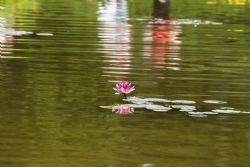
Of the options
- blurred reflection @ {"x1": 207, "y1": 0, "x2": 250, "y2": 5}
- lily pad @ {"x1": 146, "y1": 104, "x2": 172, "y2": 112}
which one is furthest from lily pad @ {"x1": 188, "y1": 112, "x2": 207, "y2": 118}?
blurred reflection @ {"x1": 207, "y1": 0, "x2": 250, "y2": 5}

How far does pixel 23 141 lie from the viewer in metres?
5.38

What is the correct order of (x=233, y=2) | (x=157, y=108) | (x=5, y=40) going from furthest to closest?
1. (x=233, y=2)
2. (x=5, y=40)
3. (x=157, y=108)

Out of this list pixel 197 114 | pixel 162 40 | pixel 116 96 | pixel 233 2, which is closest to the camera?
pixel 197 114

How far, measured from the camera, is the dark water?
5.13 meters

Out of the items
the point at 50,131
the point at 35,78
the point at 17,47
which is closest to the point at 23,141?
the point at 50,131

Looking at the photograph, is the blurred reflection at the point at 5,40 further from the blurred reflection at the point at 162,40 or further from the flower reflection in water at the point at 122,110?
the flower reflection in water at the point at 122,110

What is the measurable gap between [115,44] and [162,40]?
48.4 inches

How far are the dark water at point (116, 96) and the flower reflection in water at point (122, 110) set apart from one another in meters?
0.06

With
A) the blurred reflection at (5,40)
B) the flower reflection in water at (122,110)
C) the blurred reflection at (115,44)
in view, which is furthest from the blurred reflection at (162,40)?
the flower reflection in water at (122,110)

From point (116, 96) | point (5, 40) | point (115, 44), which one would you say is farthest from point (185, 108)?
point (5, 40)

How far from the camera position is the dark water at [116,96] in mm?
5129

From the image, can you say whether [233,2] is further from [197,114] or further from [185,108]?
[197,114]

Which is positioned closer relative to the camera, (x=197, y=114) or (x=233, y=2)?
(x=197, y=114)

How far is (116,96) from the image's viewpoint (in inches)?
289
